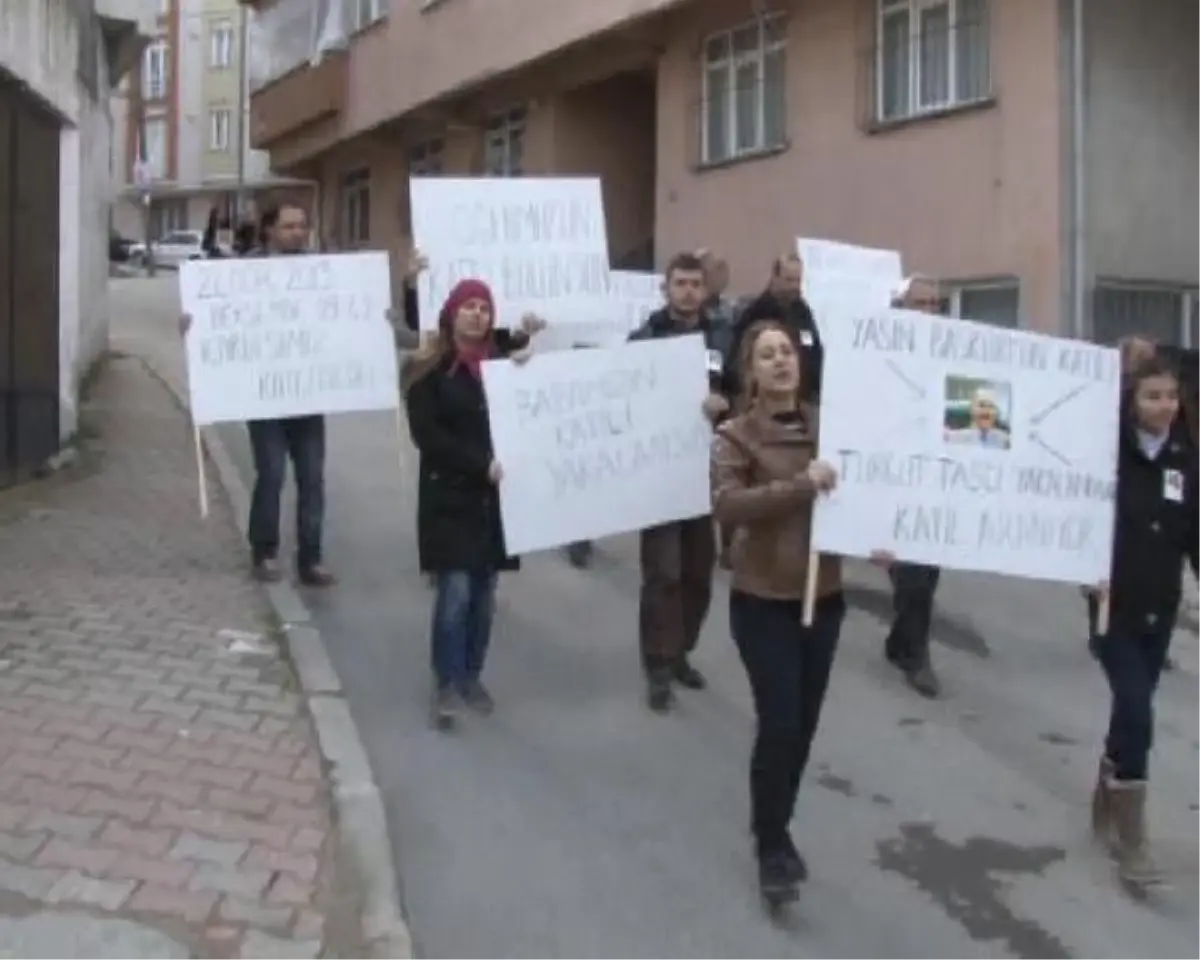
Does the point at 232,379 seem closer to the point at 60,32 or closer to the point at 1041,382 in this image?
the point at 1041,382

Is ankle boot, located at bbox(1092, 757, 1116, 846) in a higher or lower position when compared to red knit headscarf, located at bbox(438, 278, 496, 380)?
lower

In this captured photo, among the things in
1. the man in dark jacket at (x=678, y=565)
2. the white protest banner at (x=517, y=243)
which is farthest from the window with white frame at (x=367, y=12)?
the man in dark jacket at (x=678, y=565)

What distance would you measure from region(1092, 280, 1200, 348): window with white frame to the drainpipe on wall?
0.53 feet

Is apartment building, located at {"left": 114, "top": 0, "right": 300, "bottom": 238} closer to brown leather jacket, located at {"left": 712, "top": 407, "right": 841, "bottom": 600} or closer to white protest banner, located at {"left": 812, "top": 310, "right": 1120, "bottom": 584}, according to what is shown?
white protest banner, located at {"left": 812, "top": 310, "right": 1120, "bottom": 584}

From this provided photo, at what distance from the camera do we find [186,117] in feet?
228

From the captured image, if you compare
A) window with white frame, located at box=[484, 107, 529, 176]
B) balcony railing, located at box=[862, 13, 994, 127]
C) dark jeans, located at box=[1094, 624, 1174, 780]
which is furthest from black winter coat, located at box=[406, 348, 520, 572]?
window with white frame, located at box=[484, 107, 529, 176]

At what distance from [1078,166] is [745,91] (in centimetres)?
530

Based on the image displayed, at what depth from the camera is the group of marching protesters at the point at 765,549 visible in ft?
17.5

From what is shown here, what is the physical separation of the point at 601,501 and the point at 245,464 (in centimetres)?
640

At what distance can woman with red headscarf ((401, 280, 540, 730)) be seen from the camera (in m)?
6.94

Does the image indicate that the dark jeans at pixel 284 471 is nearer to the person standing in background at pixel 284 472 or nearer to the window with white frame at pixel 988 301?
the person standing in background at pixel 284 472

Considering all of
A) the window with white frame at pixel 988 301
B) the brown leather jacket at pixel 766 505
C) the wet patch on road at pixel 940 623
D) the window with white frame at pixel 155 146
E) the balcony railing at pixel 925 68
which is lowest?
the wet patch on road at pixel 940 623

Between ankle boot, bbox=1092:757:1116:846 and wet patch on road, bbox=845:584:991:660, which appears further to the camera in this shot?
wet patch on road, bbox=845:584:991:660

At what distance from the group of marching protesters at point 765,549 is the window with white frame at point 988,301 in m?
6.65
